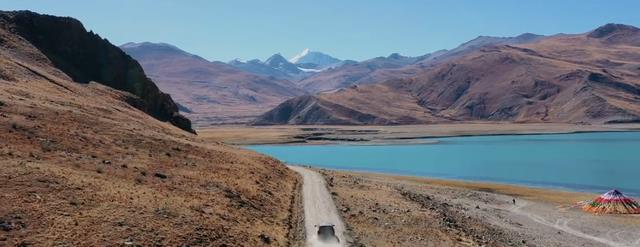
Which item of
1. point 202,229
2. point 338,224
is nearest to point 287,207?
point 338,224

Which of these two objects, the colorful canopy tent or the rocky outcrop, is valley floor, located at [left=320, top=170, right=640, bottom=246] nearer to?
the colorful canopy tent

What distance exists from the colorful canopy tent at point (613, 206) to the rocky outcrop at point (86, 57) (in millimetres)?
55432

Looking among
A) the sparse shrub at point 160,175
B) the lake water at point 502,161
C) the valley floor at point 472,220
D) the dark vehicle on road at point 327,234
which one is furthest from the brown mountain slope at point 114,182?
the lake water at point 502,161

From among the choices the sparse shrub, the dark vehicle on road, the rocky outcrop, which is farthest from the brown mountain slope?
the rocky outcrop

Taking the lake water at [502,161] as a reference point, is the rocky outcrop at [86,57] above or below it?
above

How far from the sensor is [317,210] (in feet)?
148

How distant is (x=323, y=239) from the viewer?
1383 inches

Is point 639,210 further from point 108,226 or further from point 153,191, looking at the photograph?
point 108,226

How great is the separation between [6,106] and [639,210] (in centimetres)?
6039

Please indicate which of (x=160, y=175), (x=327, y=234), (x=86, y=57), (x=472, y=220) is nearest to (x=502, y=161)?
(x=472, y=220)

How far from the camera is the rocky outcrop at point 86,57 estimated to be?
8294 centimetres

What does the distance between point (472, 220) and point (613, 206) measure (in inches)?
798

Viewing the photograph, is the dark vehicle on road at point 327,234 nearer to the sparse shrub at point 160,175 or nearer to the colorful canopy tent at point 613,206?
the sparse shrub at point 160,175

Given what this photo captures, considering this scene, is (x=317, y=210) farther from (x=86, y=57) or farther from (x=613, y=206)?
(x=86, y=57)
